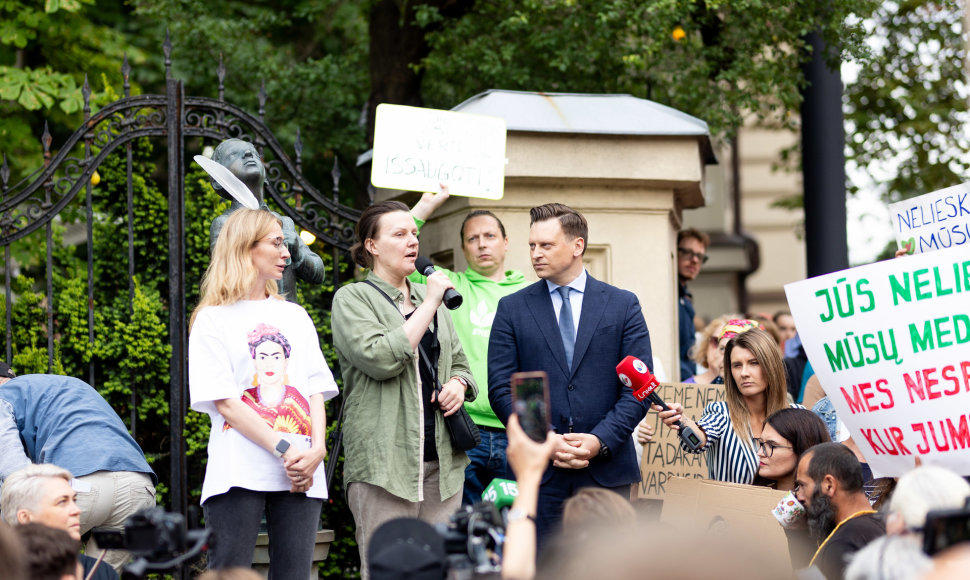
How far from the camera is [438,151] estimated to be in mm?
6289

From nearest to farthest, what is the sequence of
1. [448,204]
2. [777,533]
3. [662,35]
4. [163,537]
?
1. [163,537]
2. [777,533]
3. [448,204]
4. [662,35]

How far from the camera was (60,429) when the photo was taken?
213 inches

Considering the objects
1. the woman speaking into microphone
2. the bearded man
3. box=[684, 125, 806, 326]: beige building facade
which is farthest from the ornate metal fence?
box=[684, 125, 806, 326]: beige building facade

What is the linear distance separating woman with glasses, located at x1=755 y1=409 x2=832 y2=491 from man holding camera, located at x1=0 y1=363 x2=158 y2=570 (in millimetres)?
2922

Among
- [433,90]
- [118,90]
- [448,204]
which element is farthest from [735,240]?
[448,204]

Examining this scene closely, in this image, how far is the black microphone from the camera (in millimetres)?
5070

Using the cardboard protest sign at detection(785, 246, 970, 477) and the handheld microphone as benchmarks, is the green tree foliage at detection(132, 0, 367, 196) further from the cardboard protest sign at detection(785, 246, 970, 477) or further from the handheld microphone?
the cardboard protest sign at detection(785, 246, 970, 477)

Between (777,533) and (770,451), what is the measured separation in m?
0.42

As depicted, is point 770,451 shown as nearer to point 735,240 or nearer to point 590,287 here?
point 590,287

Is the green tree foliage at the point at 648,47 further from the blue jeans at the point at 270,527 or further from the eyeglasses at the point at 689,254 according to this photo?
the blue jeans at the point at 270,527

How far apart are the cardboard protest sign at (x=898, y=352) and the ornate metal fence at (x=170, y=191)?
291 cm

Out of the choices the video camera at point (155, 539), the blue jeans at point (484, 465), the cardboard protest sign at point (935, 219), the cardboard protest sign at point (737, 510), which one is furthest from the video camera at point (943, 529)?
the cardboard protest sign at point (935, 219)

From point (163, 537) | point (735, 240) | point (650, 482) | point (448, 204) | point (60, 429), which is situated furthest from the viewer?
point (735, 240)

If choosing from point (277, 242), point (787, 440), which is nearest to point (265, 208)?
point (277, 242)
